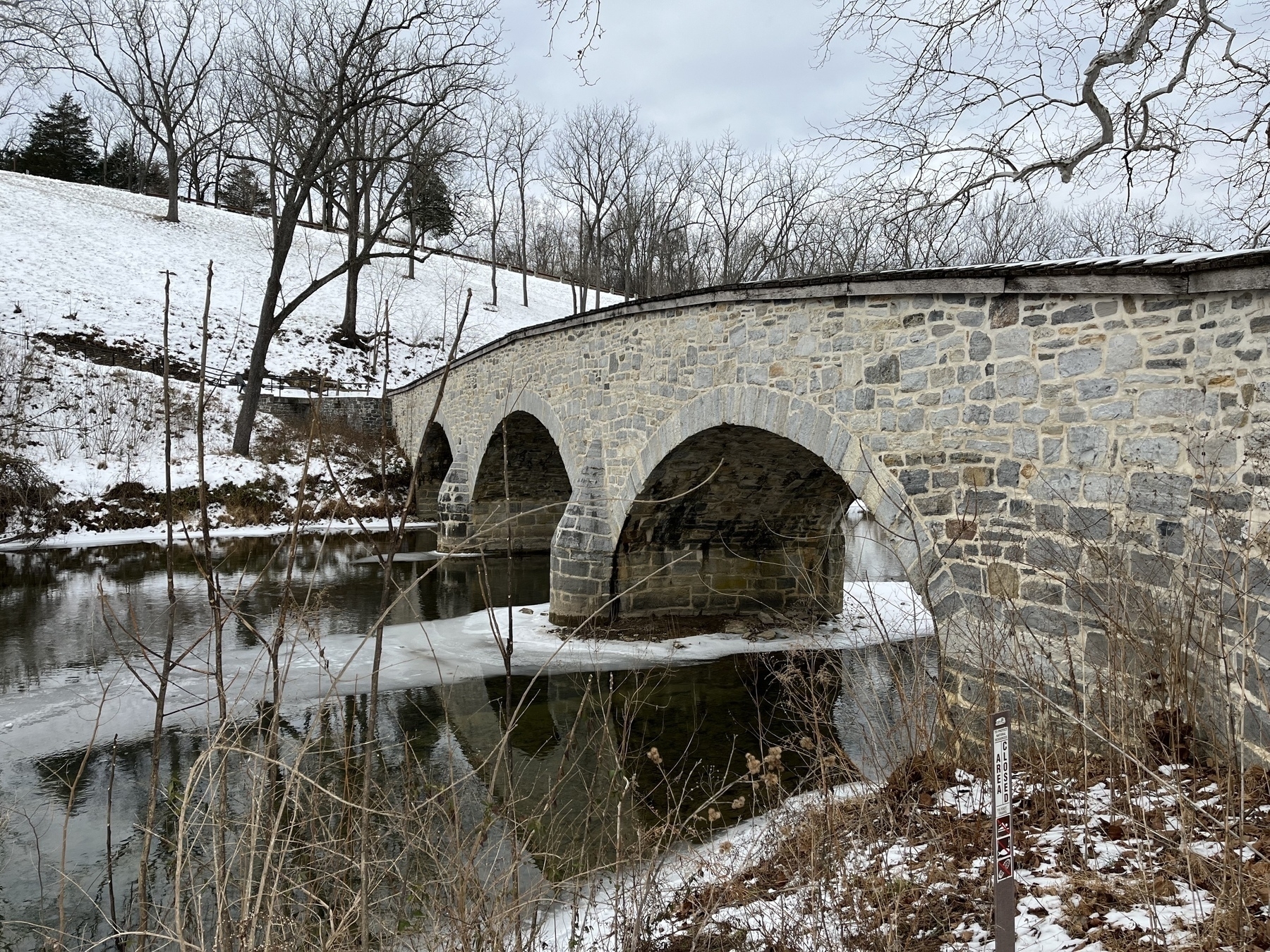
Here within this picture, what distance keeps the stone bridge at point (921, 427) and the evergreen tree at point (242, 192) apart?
110ft

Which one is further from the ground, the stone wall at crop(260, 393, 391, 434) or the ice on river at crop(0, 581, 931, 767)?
the stone wall at crop(260, 393, 391, 434)

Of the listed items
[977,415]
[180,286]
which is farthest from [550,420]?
[180,286]

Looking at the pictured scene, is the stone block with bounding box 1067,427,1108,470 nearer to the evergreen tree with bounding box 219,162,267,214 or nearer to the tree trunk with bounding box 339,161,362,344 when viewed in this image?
the tree trunk with bounding box 339,161,362,344

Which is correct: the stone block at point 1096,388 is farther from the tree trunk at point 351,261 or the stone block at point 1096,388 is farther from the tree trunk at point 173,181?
the tree trunk at point 173,181

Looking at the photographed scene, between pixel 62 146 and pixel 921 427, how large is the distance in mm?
40693

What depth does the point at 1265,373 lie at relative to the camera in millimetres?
3535

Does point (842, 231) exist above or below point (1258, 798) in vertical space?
above

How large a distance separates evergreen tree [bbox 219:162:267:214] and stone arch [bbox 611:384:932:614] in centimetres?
3470

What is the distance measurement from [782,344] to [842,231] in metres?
17.1

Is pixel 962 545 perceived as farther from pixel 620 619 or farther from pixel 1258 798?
pixel 620 619

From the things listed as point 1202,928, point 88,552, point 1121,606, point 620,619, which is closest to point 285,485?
point 88,552

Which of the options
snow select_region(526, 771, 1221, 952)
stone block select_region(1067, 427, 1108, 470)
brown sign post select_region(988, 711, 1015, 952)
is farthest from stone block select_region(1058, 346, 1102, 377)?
brown sign post select_region(988, 711, 1015, 952)

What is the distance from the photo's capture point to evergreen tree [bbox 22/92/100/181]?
3372 centimetres

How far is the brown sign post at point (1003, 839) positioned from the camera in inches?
74.9
